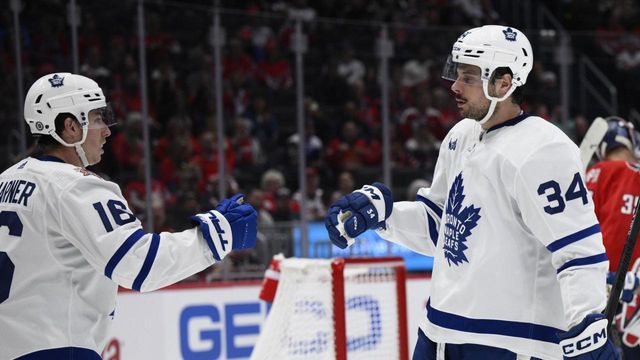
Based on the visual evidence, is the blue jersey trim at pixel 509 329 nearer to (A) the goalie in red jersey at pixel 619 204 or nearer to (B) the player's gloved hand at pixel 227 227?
(B) the player's gloved hand at pixel 227 227

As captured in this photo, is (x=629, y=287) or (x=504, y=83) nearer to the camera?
(x=504, y=83)

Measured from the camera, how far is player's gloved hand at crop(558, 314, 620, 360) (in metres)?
2.55

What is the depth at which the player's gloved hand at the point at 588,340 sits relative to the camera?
2.55 m

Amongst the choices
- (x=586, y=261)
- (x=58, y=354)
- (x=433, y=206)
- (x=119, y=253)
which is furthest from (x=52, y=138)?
(x=586, y=261)

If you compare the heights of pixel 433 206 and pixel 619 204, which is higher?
pixel 433 206

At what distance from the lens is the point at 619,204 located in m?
4.05

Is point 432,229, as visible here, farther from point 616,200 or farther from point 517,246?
point 616,200

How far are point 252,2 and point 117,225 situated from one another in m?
6.29

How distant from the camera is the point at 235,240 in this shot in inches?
111

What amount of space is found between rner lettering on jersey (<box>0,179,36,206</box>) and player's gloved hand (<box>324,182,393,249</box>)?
33.1 inches

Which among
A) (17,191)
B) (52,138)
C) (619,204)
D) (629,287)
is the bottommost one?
(629,287)

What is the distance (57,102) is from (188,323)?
282 cm

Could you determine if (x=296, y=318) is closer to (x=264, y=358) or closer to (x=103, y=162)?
(x=264, y=358)

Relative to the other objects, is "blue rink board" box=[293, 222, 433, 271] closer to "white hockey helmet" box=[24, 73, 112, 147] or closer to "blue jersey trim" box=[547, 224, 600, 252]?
"white hockey helmet" box=[24, 73, 112, 147]
